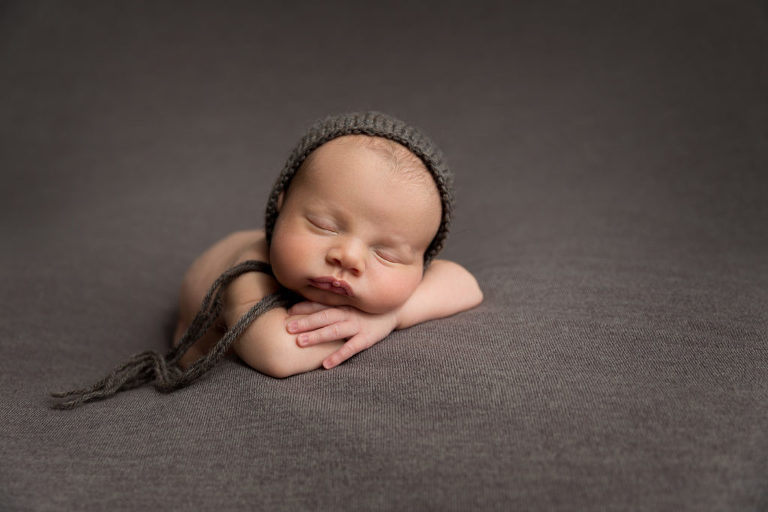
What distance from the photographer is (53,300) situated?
193 centimetres

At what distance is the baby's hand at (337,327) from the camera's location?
1403 millimetres

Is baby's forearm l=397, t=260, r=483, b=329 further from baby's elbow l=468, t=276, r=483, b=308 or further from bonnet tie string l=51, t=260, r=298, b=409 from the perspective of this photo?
bonnet tie string l=51, t=260, r=298, b=409

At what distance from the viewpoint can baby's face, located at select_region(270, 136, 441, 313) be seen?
1393 millimetres

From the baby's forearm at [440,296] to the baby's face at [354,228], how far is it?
0.07 metres

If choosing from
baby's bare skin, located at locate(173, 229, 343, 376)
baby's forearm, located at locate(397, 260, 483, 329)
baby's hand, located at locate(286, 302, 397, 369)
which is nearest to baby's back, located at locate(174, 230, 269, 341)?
baby's bare skin, located at locate(173, 229, 343, 376)

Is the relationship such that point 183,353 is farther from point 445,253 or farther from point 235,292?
point 445,253

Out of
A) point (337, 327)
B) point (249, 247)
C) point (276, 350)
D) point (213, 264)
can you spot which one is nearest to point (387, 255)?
point (337, 327)

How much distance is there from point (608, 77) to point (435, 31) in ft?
2.27

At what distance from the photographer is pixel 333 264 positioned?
1396mm

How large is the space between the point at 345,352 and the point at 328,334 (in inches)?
2.0

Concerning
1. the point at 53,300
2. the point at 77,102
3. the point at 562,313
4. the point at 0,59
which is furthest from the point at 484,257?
the point at 0,59

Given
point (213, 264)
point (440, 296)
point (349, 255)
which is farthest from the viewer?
point (213, 264)

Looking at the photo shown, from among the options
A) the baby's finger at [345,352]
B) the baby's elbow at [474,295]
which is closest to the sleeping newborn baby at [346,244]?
the baby's finger at [345,352]

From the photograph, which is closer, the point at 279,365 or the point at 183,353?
the point at 279,365
